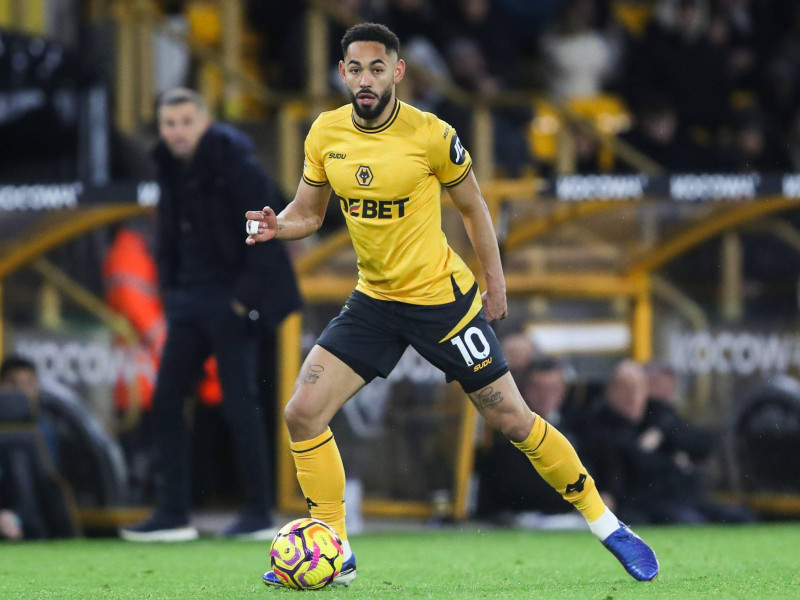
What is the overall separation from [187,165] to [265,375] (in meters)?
2.48

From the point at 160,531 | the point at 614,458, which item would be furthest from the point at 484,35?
the point at 160,531

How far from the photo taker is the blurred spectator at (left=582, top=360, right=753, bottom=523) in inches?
363

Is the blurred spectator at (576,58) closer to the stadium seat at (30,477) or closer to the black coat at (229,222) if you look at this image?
the black coat at (229,222)

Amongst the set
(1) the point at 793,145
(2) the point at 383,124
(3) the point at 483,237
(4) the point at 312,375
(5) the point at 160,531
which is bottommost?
(5) the point at 160,531

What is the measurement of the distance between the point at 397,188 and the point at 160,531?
3085mm

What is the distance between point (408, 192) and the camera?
568 centimetres

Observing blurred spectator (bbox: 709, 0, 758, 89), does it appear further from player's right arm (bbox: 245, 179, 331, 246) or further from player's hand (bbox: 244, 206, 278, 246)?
player's hand (bbox: 244, 206, 278, 246)

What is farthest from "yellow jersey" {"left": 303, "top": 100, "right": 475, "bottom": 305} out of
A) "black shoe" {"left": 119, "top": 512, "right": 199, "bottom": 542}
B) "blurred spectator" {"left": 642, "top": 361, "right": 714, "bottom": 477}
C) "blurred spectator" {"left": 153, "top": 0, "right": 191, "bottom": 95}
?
"blurred spectator" {"left": 153, "top": 0, "right": 191, "bottom": 95}

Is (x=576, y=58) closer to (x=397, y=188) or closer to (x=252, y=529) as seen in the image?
(x=252, y=529)

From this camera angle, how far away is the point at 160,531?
8.04 m

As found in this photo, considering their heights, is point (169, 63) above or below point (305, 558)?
above

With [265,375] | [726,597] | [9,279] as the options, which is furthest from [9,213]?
[726,597]

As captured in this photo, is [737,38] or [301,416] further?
[737,38]

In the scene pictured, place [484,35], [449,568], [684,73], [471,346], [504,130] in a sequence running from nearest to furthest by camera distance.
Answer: [471,346] < [449,568] < [504,130] < [484,35] < [684,73]
